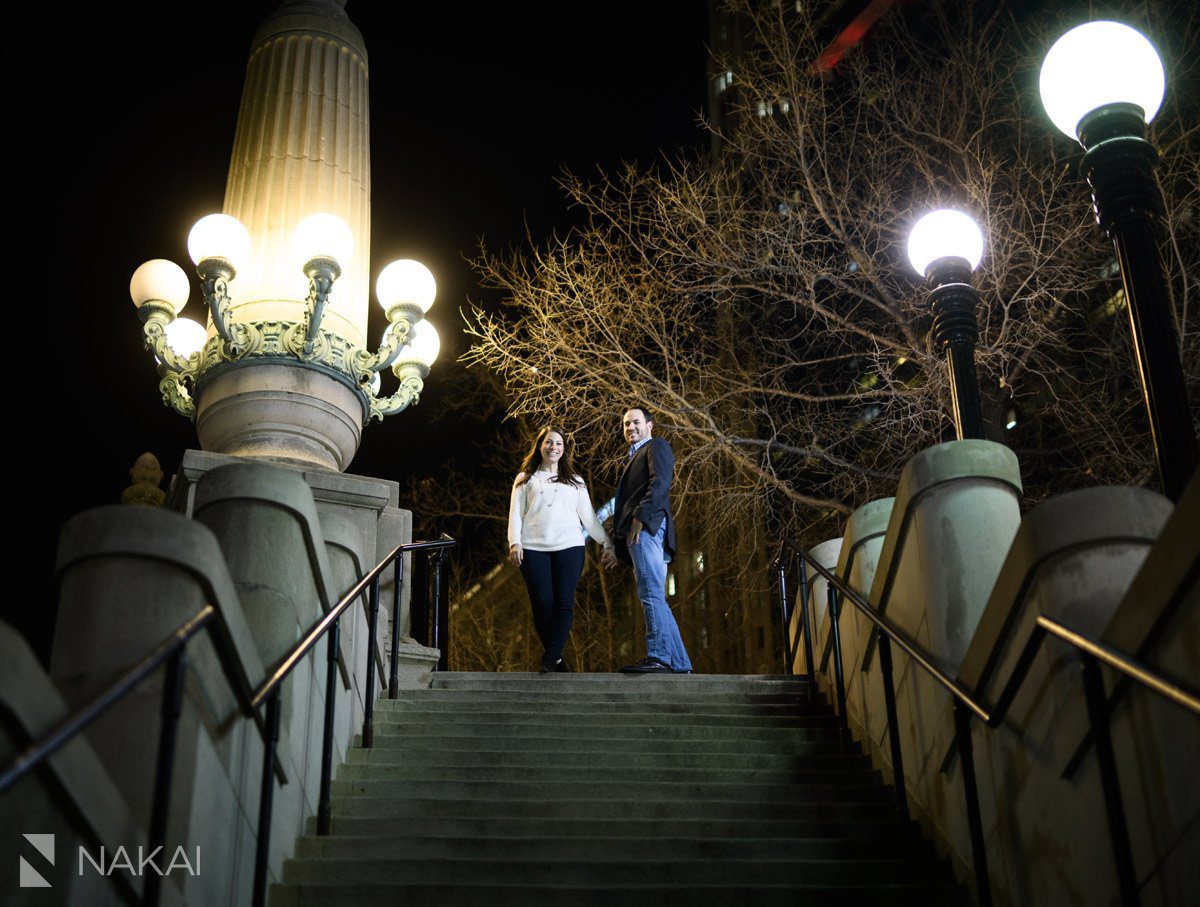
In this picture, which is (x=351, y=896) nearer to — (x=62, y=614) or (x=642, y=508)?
(x=62, y=614)

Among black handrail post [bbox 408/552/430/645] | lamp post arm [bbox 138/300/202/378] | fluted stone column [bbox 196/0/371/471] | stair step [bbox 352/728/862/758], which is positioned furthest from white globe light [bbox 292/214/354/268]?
stair step [bbox 352/728/862/758]

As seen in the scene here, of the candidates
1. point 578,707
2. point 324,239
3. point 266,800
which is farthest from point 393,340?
point 266,800

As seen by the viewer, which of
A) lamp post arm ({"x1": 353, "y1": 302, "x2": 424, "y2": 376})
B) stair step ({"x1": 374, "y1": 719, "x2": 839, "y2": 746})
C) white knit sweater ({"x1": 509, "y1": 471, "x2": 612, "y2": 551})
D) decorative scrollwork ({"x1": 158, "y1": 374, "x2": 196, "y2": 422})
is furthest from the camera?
decorative scrollwork ({"x1": 158, "y1": 374, "x2": 196, "y2": 422})

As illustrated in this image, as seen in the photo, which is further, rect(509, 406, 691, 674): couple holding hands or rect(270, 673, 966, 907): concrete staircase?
A: rect(509, 406, 691, 674): couple holding hands

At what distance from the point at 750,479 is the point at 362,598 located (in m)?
7.94

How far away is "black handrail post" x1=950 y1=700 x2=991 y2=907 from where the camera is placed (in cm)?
551

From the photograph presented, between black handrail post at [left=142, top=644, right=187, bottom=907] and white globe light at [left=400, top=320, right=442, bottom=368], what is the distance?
8183 millimetres

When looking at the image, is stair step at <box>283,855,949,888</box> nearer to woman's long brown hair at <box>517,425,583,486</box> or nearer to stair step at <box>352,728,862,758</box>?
stair step at <box>352,728,862,758</box>

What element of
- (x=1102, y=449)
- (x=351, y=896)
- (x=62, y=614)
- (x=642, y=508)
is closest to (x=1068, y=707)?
(x=351, y=896)

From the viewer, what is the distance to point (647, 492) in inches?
397

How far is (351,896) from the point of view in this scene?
5.80 m

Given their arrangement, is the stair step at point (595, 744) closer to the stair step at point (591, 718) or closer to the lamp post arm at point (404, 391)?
the stair step at point (591, 718)

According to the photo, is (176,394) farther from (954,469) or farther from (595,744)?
(954,469)

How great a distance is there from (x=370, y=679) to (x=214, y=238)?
4.59 meters
